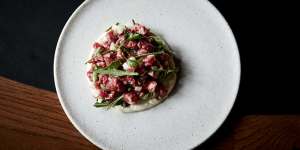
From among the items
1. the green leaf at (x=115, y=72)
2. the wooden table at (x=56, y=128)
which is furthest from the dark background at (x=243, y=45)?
the green leaf at (x=115, y=72)

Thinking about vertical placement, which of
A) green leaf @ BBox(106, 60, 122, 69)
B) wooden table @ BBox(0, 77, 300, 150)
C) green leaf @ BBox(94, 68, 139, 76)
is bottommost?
wooden table @ BBox(0, 77, 300, 150)

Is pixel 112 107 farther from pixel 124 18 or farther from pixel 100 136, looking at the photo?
pixel 124 18

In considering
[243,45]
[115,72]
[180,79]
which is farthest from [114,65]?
[243,45]

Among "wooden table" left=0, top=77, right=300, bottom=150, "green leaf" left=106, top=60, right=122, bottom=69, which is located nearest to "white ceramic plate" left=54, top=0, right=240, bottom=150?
"wooden table" left=0, top=77, right=300, bottom=150

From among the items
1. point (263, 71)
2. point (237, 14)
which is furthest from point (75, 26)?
point (263, 71)

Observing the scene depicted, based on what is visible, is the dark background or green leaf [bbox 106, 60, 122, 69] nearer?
green leaf [bbox 106, 60, 122, 69]

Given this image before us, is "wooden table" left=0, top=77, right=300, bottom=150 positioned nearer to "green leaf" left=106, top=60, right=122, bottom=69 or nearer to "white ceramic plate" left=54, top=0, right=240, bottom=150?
"white ceramic plate" left=54, top=0, right=240, bottom=150

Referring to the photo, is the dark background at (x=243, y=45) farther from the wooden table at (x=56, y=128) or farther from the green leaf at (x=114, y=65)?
the green leaf at (x=114, y=65)
